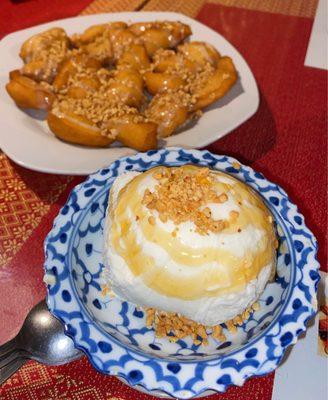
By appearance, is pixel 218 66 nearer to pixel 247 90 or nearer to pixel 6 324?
pixel 247 90

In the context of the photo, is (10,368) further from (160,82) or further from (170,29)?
(170,29)

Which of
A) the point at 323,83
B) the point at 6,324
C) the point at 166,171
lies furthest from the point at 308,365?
the point at 323,83

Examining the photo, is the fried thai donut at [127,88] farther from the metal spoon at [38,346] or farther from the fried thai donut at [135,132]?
the metal spoon at [38,346]

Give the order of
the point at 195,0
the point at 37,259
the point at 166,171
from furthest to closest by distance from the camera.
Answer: the point at 195,0, the point at 37,259, the point at 166,171

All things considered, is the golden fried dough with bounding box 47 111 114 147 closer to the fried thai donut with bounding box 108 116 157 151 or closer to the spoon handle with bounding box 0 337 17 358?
the fried thai donut with bounding box 108 116 157 151

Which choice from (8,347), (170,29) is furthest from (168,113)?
(8,347)

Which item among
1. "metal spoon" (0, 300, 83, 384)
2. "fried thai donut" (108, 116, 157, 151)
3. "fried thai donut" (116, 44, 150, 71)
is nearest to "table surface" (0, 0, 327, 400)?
"metal spoon" (0, 300, 83, 384)

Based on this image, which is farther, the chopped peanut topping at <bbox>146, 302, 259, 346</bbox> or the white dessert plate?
the white dessert plate
